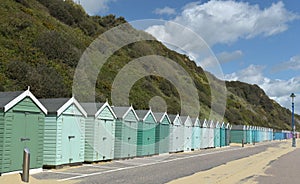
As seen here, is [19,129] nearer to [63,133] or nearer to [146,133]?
[63,133]

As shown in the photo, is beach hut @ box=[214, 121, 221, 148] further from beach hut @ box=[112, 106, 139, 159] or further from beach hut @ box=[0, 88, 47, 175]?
beach hut @ box=[0, 88, 47, 175]

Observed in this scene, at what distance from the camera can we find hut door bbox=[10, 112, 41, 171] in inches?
560

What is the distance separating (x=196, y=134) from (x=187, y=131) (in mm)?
2795

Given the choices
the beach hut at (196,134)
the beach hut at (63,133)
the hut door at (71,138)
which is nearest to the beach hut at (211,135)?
the beach hut at (196,134)

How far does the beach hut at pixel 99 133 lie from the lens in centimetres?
1944

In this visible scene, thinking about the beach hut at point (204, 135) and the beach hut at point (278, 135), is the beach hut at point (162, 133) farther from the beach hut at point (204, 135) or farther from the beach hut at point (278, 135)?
the beach hut at point (278, 135)

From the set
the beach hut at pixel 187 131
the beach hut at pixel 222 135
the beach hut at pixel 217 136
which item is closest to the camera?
the beach hut at pixel 187 131

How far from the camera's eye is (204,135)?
38.2 m

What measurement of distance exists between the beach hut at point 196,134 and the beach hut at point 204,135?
891 mm

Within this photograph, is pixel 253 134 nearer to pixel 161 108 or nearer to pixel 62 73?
pixel 161 108

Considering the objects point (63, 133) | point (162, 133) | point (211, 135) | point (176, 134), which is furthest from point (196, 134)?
point (63, 133)

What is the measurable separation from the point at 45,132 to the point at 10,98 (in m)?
2.67

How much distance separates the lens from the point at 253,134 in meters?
65.3

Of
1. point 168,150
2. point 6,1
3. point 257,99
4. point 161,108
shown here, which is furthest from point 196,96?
point 257,99
